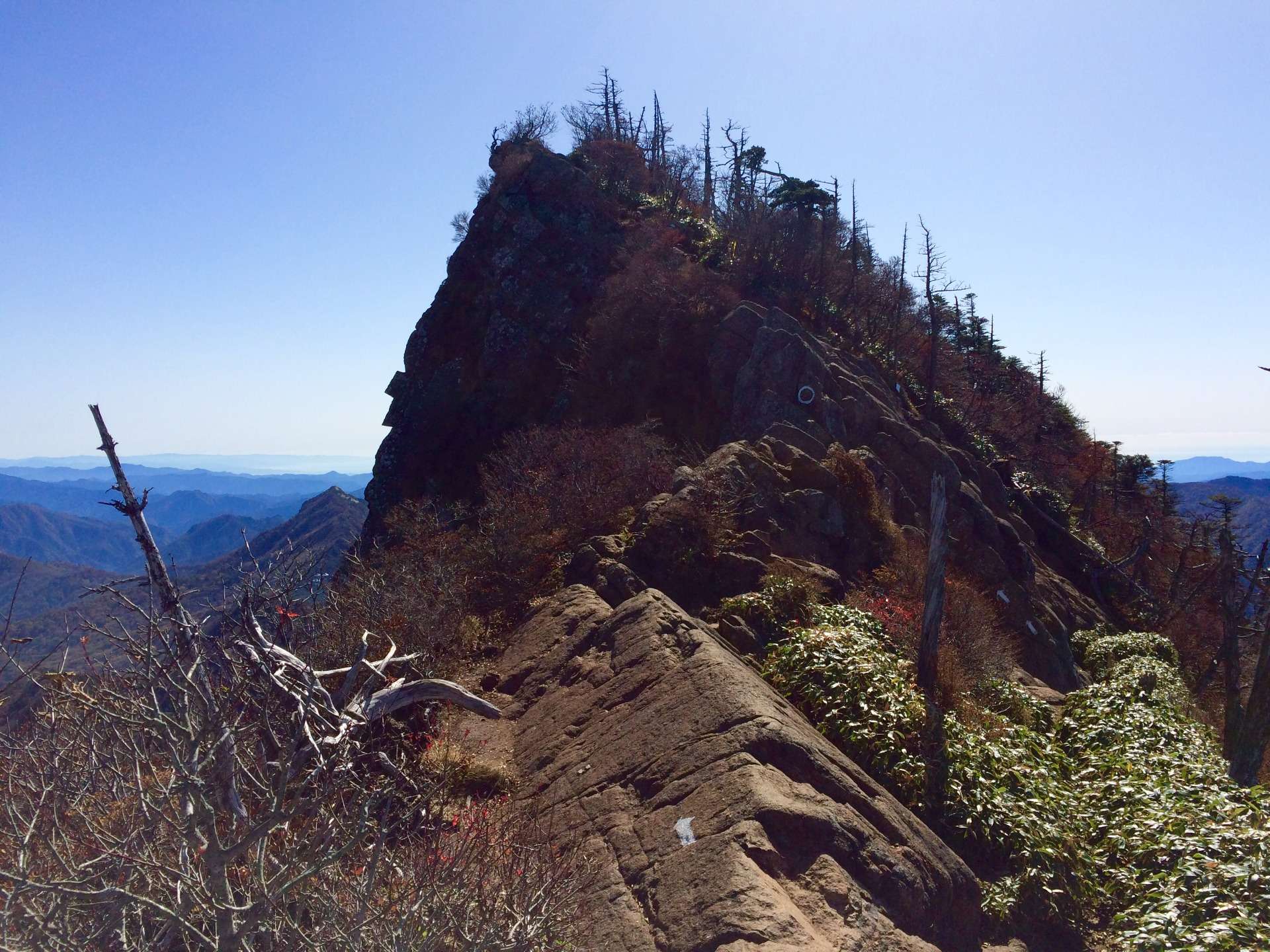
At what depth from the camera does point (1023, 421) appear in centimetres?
3459

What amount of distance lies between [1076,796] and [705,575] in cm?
514

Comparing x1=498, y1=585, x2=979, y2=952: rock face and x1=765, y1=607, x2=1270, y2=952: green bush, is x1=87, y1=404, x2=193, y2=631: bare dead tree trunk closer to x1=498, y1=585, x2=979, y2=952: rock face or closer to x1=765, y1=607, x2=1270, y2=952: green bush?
x1=498, y1=585, x2=979, y2=952: rock face

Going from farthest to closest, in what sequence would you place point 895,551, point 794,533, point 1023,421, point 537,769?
point 1023,421 < point 895,551 < point 794,533 < point 537,769

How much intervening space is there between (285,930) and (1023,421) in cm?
3661

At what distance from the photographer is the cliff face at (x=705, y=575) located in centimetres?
511

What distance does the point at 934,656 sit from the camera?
9258 millimetres

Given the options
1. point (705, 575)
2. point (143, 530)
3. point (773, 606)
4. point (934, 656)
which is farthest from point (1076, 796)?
point (143, 530)

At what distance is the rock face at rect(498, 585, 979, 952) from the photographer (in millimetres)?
4723

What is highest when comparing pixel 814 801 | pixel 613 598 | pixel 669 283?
pixel 669 283

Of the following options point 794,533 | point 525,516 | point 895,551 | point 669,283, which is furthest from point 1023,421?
point 525,516

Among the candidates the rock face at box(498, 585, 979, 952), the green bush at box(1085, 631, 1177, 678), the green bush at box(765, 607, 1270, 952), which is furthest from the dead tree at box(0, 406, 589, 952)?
the green bush at box(1085, 631, 1177, 678)

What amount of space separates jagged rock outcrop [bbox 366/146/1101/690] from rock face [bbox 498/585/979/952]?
2903 mm

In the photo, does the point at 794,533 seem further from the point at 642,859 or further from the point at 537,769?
the point at 642,859

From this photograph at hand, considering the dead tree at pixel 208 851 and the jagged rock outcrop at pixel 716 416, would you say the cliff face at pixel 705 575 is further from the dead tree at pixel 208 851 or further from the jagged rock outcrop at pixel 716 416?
the dead tree at pixel 208 851
